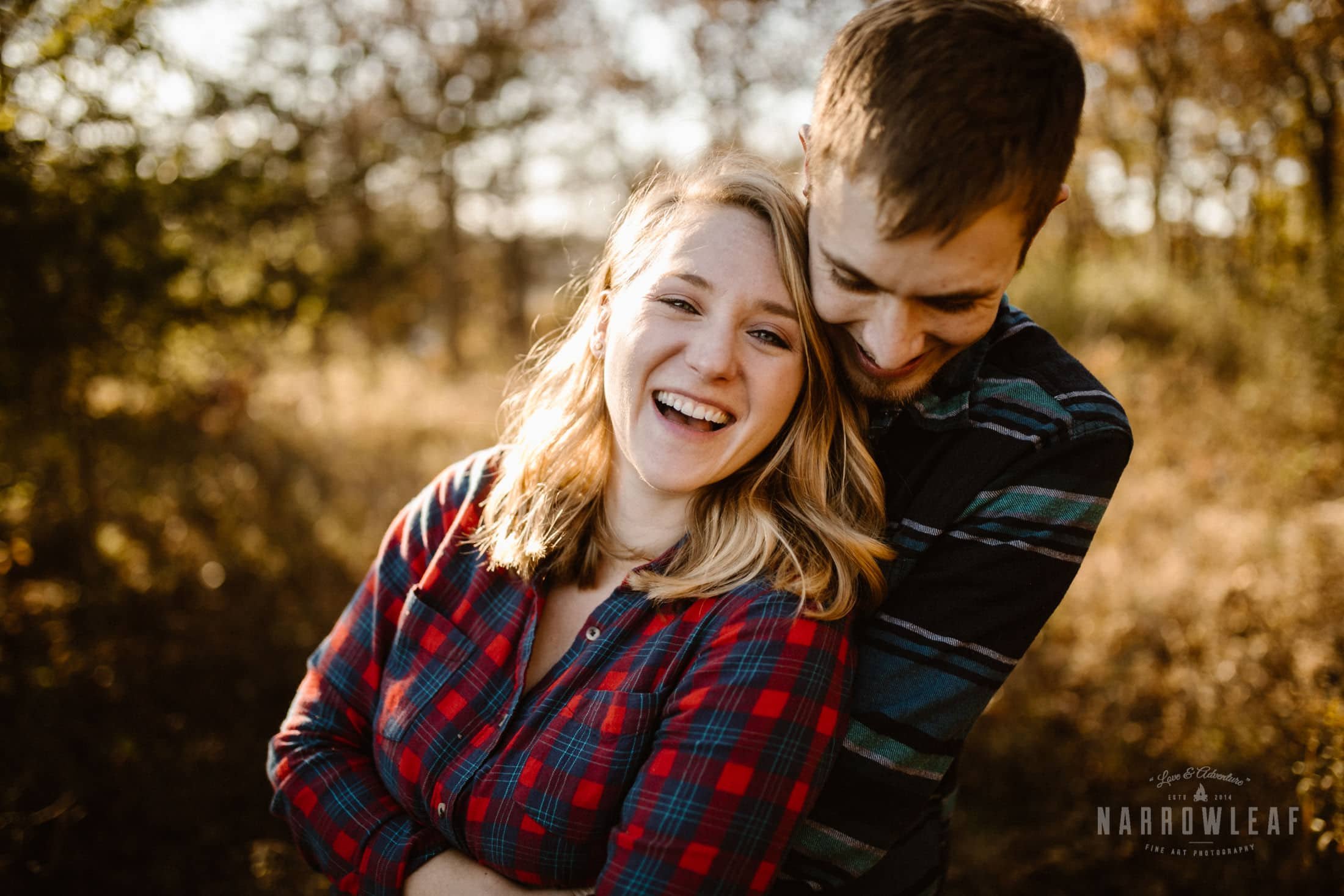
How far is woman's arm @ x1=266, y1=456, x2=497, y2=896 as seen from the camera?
5.92ft

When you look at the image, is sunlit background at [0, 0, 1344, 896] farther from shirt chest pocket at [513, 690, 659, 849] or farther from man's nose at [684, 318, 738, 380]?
shirt chest pocket at [513, 690, 659, 849]

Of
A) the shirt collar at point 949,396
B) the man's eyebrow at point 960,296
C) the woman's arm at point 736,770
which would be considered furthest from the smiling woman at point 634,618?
the man's eyebrow at point 960,296

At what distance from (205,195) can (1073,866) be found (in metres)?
6.21

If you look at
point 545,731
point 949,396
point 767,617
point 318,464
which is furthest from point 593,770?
point 318,464

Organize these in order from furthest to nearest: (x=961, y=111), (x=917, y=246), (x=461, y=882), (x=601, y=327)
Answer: (x=601, y=327)
(x=461, y=882)
(x=917, y=246)
(x=961, y=111)

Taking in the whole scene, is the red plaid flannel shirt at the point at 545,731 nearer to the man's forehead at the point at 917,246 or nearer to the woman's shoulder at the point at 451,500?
the woman's shoulder at the point at 451,500

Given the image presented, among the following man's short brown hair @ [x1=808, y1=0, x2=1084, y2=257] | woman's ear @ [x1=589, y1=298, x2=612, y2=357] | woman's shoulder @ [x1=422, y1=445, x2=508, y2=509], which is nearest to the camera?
man's short brown hair @ [x1=808, y1=0, x2=1084, y2=257]

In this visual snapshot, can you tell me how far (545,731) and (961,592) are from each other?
2.99 feet

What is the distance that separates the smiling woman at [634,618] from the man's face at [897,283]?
0.30ft

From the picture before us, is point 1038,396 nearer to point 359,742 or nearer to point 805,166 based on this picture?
point 805,166

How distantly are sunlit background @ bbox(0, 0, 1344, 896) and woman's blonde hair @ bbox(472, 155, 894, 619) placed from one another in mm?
444

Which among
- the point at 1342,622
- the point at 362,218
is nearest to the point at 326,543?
the point at 1342,622

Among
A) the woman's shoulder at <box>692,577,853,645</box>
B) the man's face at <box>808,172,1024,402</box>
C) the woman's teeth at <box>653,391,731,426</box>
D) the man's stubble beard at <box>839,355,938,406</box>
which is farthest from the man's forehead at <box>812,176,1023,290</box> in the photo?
the woman's shoulder at <box>692,577,853,645</box>

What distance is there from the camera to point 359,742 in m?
2.02
